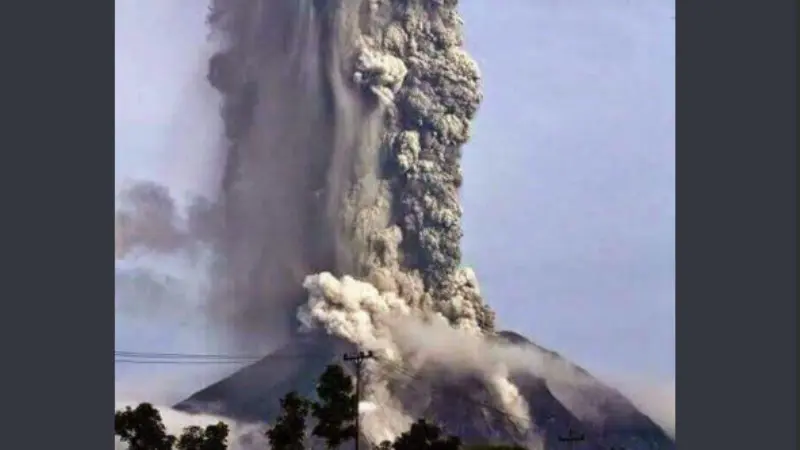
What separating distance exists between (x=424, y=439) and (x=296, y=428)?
1.15 m

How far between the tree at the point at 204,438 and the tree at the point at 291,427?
16.6 inches

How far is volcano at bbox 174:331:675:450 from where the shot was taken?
51.2ft

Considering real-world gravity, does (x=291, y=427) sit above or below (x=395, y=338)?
below

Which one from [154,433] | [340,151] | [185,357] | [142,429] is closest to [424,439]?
[185,357]

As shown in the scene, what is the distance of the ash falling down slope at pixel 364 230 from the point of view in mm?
15625

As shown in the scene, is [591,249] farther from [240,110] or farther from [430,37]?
[240,110]

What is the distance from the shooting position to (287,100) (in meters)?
15.7

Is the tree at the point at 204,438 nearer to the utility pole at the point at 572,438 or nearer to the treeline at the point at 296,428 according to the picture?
the treeline at the point at 296,428

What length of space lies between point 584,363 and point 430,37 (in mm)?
3306

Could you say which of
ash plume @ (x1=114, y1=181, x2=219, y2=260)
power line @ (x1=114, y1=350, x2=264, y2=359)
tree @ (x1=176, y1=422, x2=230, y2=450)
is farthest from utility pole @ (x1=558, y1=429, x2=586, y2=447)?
ash plume @ (x1=114, y1=181, x2=219, y2=260)

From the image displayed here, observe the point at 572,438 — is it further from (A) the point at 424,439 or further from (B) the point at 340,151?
(B) the point at 340,151

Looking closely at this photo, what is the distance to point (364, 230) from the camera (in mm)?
15734

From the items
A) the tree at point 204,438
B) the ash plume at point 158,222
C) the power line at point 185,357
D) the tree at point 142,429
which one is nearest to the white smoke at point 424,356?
the power line at point 185,357

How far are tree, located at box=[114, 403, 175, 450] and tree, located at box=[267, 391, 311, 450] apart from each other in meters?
0.92
